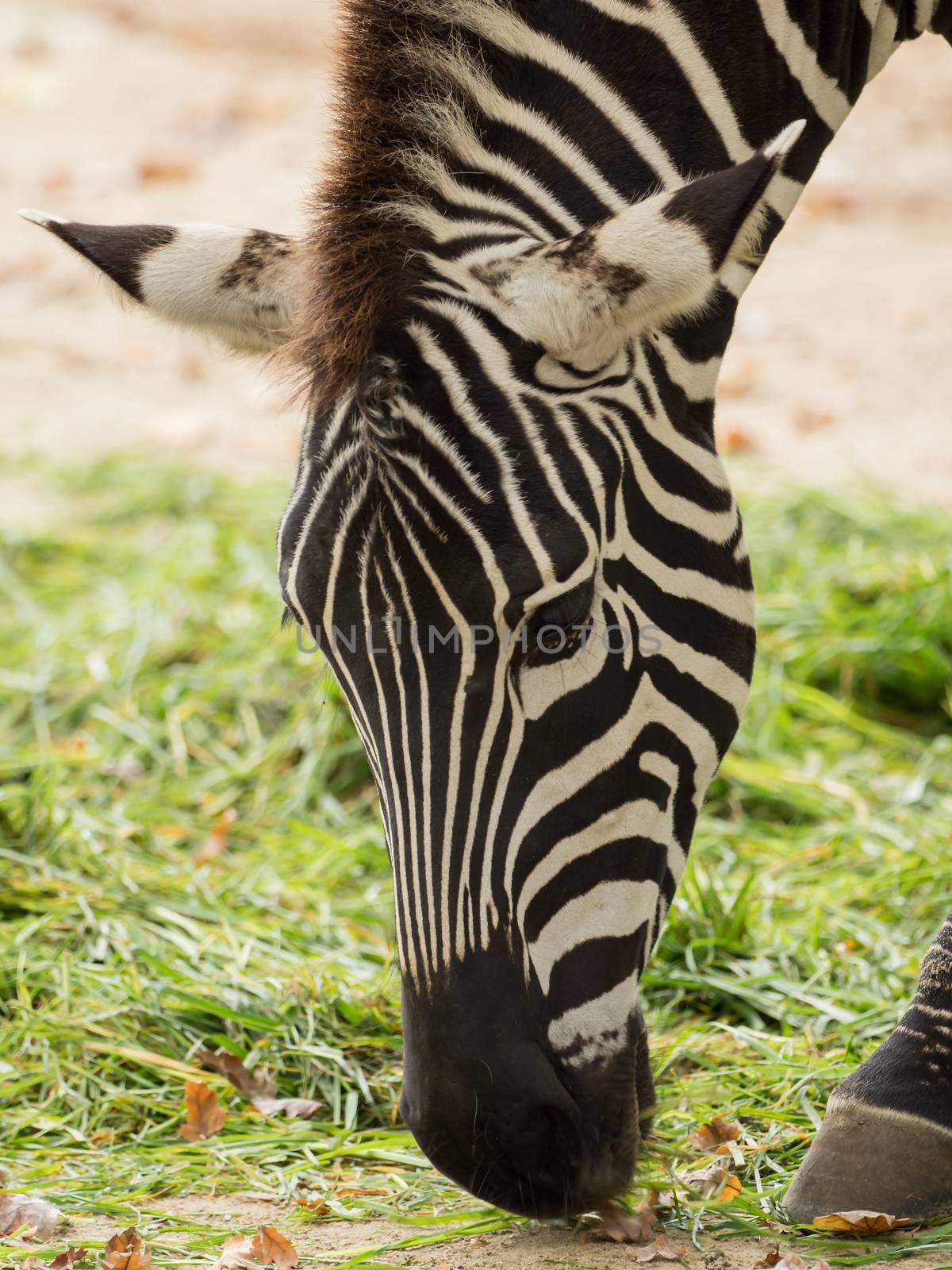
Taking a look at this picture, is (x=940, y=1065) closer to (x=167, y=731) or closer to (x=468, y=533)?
(x=468, y=533)

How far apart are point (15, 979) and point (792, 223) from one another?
9825 mm

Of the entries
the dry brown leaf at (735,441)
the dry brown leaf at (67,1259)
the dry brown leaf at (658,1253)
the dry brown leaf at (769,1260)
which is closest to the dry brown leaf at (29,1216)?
the dry brown leaf at (67,1259)

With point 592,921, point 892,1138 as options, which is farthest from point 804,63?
point 892,1138

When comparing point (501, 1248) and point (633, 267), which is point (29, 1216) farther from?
point (633, 267)

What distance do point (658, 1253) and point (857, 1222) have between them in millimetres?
393

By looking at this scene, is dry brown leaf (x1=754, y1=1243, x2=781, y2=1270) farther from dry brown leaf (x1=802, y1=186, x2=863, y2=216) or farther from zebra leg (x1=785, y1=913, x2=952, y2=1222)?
dry brown leaf (x1=802, y1=186, x2=863, y2=216)

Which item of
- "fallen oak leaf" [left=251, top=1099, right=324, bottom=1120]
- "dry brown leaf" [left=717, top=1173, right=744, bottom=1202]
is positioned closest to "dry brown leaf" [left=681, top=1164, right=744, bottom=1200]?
"dry brown leaf" [left=717, top=1173, right=744, bottom=1202]

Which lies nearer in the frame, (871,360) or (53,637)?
(53,637)

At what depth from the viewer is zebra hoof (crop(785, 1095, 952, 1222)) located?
2.73m

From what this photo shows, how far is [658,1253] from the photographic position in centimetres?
260

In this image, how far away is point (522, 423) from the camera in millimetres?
2416

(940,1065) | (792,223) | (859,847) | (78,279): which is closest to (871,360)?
(792,223)

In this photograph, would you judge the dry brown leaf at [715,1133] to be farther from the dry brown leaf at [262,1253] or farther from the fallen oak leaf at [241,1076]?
the fallen oak leaf at [241,1076]

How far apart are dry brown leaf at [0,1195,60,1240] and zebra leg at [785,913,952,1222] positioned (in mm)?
1527
